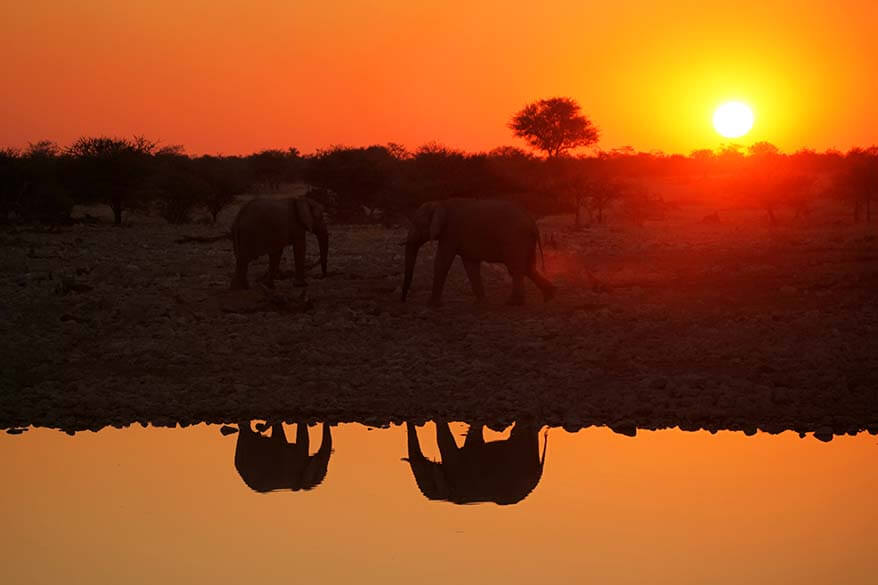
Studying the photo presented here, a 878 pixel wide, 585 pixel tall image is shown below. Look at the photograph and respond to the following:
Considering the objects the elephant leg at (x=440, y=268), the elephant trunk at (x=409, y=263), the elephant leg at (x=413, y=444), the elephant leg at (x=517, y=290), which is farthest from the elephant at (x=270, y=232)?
the elephant leg at (x=413, y=444)

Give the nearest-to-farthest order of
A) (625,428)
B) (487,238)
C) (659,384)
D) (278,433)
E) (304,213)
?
1. (625,428)
2. (278,433)
3. (659,384)
4. (487,238)
5. (304,213)

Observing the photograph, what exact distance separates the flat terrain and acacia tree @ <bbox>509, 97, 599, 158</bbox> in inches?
1157

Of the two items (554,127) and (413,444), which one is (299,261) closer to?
(413,444)

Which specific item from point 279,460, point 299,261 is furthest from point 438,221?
point 279,460

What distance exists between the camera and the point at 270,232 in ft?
53.8

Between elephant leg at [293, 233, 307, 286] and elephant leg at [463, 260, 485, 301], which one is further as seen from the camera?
elephant leg at [293, 233, 307, 286]

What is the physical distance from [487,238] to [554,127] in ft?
112

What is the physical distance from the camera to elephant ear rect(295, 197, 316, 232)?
1686 cm

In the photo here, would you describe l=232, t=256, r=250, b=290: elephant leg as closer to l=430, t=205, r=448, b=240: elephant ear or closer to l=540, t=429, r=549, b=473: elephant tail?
l=430, t=205, r=448, b=240: elephant ear

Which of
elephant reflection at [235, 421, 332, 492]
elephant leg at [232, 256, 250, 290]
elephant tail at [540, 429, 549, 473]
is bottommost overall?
elephant reflection at [235, 421, 332, 492]

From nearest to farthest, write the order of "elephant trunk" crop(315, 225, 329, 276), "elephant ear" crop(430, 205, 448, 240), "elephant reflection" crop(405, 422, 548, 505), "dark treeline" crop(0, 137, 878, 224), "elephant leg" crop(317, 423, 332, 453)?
1. "elephant reflection" crop(405, 422, 548, 505)
2. "elephant leg" crop(317, 423, 332, 453)
3. "elephant ear" crop(430, 205, 448, 240)
4. "elephant trunk" crop(315, 225, 329, 276)
5. "dark treeline" crop(0, 137, 878, 224)

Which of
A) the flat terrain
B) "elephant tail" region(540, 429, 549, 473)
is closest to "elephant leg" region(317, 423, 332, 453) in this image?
the flat terrain

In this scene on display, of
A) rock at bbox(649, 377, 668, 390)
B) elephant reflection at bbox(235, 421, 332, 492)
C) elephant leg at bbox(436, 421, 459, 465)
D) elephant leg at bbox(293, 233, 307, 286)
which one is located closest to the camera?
elephant reflection at bbox(235, 421, 332, 492)

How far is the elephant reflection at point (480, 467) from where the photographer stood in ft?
27.7
